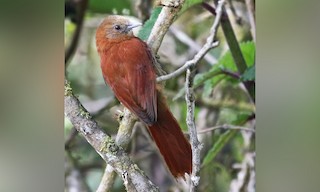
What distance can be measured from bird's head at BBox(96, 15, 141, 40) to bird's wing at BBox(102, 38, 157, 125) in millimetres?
21

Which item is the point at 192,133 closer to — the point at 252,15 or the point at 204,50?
the point at 204,50

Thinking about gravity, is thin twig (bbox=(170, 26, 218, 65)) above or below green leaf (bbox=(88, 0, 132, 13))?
below

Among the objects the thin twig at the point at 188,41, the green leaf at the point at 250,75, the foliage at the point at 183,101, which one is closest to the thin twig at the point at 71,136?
the foliage at the point at 183,101

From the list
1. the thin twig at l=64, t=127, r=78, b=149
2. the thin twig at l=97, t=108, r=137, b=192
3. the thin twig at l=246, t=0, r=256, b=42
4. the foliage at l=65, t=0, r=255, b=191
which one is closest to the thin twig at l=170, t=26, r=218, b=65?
the foliage at l=65, t=0, r=255, b=191

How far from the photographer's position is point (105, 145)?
1.62 m

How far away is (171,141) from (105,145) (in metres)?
0.17

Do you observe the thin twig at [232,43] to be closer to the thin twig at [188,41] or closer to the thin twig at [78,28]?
the thin twig at [188,41]

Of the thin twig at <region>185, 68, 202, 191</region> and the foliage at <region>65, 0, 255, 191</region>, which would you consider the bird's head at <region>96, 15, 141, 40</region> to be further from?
the thin twig at <region>185, 68, 202, 191</region>

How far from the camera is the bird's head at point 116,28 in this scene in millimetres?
1621

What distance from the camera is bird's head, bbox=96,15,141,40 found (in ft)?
5.32

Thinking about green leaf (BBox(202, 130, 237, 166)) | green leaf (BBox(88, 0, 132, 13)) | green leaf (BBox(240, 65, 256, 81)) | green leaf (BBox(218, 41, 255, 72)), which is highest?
green leaf (BBox(88, 0, 132, 13))

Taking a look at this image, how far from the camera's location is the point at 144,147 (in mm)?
1649

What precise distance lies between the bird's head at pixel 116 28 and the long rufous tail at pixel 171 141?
0.19 m
